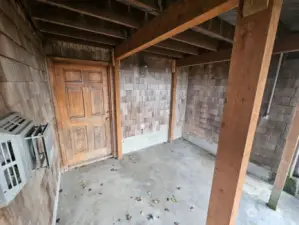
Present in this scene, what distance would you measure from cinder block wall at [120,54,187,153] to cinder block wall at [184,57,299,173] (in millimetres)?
492

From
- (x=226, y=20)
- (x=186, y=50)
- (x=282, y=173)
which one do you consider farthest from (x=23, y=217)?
(x=186, y=50)

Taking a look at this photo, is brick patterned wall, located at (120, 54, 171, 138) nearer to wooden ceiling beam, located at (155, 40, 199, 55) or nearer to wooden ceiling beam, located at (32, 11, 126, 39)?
wooden ceiling beam, located at (155, 40, 199, 55)

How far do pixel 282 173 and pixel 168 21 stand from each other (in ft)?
7.80

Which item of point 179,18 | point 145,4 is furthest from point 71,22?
point 179,18

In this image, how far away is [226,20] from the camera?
1687 mm

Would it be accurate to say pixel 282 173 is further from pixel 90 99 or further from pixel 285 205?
pixel 90 99

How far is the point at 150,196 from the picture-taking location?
6.81ft

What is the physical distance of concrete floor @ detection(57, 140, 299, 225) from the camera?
1745 mm

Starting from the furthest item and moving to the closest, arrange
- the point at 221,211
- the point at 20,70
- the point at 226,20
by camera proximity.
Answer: the point at 226,20 < the point at 20,70 < the point at 221,211

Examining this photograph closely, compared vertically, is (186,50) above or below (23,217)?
above

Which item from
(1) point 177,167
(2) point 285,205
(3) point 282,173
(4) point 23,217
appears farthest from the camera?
(1) point 177,167

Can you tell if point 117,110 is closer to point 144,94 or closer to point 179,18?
point 144,94

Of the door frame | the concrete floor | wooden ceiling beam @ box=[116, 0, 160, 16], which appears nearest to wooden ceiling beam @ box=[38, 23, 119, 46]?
the door frame

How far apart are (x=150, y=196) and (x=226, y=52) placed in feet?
8.83
